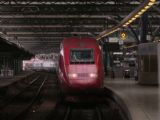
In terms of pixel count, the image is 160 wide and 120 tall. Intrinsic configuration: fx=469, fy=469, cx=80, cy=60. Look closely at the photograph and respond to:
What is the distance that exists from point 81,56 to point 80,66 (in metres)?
0.76

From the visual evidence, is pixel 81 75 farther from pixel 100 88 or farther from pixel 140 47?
pixel 140 47

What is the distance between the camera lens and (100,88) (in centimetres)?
2291

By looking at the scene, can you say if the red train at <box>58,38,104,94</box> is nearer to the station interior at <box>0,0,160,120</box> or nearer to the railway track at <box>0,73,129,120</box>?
the station interior at <box>0,0,160,120</box>

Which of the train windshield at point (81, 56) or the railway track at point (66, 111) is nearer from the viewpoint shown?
the railway track at point (66, 111)

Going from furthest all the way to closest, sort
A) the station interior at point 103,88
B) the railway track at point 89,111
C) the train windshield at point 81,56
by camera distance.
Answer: the train windshield at point 81,56 < the railway track at point 89,111 < the station interior at point 103,88

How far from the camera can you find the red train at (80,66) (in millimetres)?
22422

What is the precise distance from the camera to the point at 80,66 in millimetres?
22906

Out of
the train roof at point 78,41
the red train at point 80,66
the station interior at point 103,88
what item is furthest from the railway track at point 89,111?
the train roof at point 78,41

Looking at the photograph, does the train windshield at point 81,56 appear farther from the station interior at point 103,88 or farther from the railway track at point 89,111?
the railway track at point 89,111

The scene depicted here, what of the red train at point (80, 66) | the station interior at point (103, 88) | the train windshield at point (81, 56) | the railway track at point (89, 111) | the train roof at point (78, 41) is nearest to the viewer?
the station interior at point (103, 88)

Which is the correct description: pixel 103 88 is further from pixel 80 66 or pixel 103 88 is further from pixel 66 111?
pixel 66 111

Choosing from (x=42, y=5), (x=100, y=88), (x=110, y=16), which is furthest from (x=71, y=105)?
(x=110, y=16)

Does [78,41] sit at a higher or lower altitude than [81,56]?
higher

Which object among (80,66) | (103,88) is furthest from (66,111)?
(103,88)
